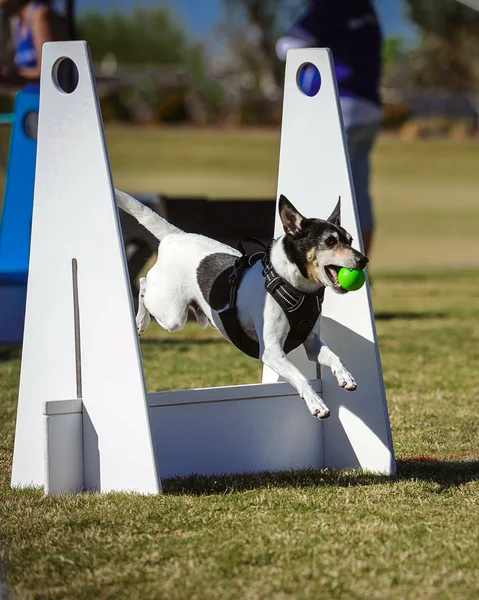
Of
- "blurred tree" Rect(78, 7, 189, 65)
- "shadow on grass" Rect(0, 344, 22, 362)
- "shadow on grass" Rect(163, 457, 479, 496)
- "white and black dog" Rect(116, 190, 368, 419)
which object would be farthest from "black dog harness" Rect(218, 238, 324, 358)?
"blurred tree" Rect(78, 7, 189, 65)

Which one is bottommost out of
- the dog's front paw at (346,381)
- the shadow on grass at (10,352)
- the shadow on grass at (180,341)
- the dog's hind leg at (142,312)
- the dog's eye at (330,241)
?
the dog's front paw at (346,381)

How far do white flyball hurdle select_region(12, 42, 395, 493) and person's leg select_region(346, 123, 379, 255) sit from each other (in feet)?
16.5

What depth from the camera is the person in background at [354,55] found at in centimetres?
968

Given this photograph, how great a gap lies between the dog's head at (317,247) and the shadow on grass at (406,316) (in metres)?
Answer: 6.20

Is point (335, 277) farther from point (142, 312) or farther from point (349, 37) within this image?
point (349, 37)

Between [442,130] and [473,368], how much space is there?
5879 cm

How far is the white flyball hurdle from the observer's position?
14.3ft

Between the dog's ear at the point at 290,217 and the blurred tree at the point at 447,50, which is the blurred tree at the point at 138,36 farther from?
the dog's ear at the point at 290,217

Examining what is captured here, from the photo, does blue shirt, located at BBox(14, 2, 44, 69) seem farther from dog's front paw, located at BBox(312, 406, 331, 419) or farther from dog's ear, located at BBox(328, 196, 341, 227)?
dog's front paw, located at BBox(312, 406, 331, 419)

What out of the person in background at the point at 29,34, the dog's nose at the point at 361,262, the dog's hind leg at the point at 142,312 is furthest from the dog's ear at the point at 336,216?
the person in background at the point at 29,34

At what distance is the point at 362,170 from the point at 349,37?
1284mm

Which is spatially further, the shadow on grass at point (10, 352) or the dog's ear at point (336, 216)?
the shadow on grass at point (10, 352)

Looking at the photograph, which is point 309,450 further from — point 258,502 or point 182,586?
point 182,586

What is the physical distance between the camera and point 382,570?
3.40 meters
